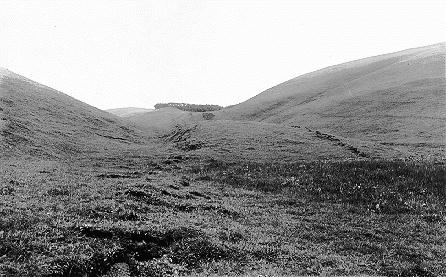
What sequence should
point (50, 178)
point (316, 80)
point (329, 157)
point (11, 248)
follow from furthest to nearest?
point (316, 80) < point (329, 157) < point (50, 178) < point (11, 248)

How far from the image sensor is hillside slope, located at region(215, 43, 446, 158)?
181 feet

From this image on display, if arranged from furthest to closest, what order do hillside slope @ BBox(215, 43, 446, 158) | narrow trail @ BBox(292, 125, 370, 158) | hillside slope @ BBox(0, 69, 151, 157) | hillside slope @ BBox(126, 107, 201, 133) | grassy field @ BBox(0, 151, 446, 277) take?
hillside slope @ BBox(126, 107, 201, 133) → hillside slope @ BBox(215, 43, 446, 158) → narrow trail @ BBox(292, 125, 370, 158) → hillside slope @ BBox(0, 69, 151, 157) → grassy field @ BBox(0, 151, 446, 277)

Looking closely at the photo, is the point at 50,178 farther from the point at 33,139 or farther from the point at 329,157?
the point at 329,157

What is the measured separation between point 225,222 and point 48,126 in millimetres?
38130

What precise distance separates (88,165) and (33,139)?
849cm

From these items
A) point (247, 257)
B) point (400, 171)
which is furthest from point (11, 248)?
point (400, 171)

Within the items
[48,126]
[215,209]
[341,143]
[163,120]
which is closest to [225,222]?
[215,209]

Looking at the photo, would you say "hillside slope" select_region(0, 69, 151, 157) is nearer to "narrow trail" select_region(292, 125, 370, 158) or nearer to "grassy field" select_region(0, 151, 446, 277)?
"grassy field" select_region(0, 151, 446, 277)

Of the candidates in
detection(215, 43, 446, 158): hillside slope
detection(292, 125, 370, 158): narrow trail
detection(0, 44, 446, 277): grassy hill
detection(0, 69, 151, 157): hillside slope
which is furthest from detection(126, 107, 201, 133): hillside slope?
detection(292, 125, 370, 158): narrow trail

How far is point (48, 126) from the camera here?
48.6 metres

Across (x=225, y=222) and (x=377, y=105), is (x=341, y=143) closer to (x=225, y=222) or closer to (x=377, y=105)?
(x=377, y=105)

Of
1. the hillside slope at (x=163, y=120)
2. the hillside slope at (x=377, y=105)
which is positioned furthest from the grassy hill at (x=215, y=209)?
the hillside slope at (x=163, y=120)

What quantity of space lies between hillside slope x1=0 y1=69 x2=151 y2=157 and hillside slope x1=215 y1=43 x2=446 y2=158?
1467 inches

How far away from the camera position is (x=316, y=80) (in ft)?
390
